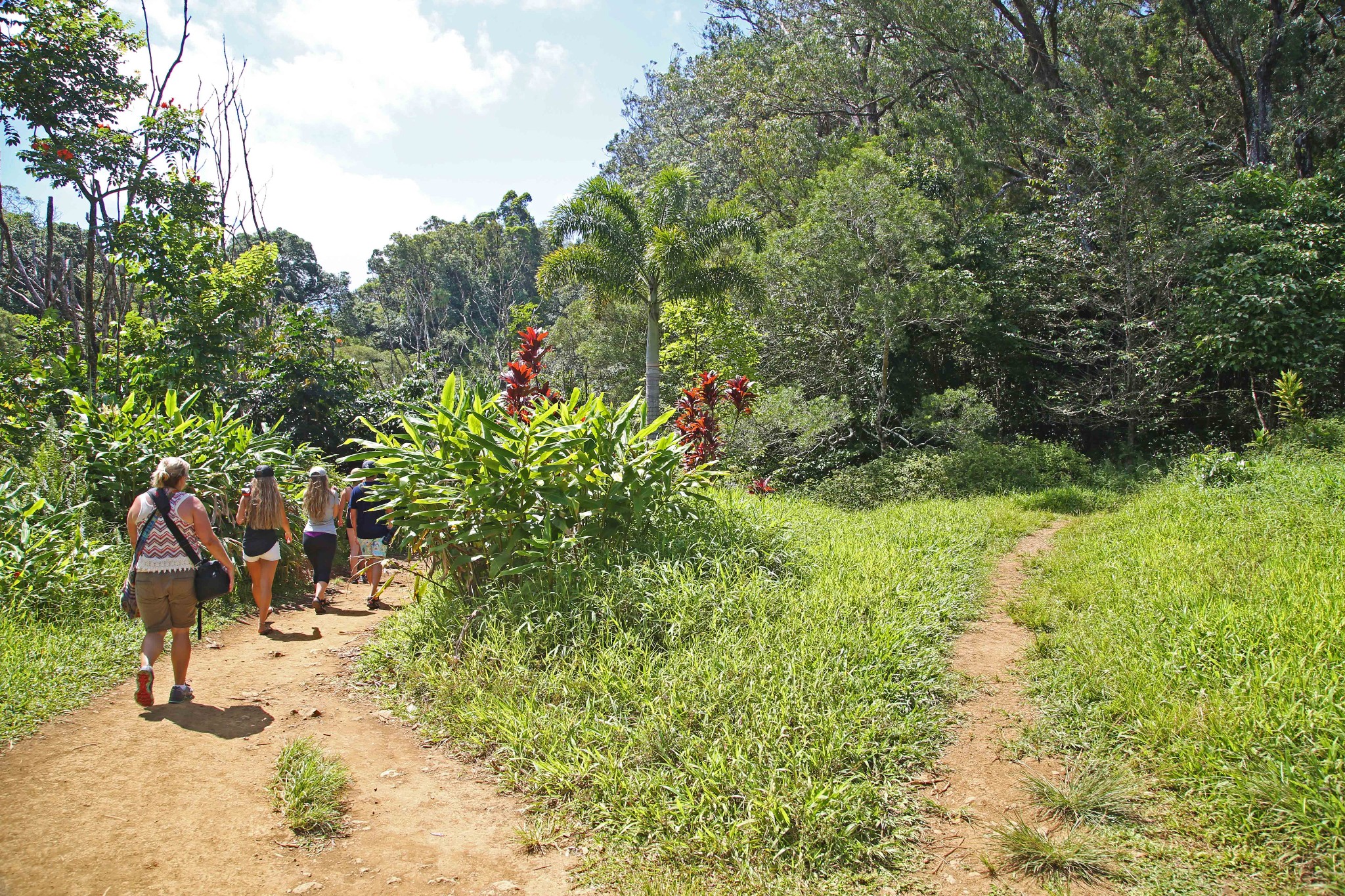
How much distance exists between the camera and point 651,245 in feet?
45.2

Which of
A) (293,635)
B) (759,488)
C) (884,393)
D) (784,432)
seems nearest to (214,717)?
(293,635)

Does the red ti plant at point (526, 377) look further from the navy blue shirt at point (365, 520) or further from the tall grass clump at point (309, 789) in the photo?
the tall grass clump at point (309, 789)

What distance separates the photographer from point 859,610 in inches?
190

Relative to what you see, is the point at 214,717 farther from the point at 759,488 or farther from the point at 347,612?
the point at 759,488

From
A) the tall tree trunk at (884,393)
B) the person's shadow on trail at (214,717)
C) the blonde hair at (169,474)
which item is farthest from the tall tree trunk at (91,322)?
the tall tree trunk at (884,393)

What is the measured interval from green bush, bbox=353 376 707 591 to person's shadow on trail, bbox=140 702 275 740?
5.00ft

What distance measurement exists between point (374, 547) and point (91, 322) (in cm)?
631

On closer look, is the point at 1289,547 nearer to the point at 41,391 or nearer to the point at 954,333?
the point at 954,333

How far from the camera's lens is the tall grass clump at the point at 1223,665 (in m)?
2.72

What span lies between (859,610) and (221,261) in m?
10.5

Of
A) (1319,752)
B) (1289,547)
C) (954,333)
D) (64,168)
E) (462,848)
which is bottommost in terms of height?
(462,848)

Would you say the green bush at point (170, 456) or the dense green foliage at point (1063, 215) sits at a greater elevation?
the dense green foliage at point (1063, 215)

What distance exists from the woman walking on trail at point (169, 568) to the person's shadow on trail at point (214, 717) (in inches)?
4.0

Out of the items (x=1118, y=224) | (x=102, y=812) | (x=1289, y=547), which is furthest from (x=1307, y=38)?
(x=102, y=812)
